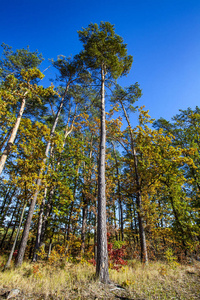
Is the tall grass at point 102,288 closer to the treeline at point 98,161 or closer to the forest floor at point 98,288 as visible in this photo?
the forest floor at point 98,288

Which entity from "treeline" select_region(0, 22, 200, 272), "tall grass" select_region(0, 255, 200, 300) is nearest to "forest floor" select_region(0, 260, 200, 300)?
"tall grass" select_region(0, 255, 200, 300)

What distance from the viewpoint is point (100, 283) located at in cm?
380

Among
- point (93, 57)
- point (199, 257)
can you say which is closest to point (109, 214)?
point (199, 257)

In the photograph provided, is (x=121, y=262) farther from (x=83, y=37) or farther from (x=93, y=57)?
(x=83, y=37)

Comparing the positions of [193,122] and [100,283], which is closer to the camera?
[100,283]

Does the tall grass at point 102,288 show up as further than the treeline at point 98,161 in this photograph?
No

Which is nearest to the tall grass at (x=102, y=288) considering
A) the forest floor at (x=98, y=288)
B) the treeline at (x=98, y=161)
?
the forest floor at (x=98, y=288)

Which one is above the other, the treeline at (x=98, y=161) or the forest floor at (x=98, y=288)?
the treeline at (x=98, y=161)

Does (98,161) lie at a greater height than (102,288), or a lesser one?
greater

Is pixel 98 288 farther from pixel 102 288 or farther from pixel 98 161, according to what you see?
pixel 98 161

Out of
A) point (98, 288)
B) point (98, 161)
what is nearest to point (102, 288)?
point (98, 288)

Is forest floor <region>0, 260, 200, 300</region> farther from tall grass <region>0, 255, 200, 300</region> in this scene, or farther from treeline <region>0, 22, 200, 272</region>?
treeline <region>0, 22, 200, 272</region>

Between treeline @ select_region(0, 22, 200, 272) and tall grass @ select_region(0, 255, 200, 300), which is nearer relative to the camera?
tall grass @ select_region(0, 255, 200, 300)

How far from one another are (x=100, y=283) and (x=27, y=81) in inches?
403
